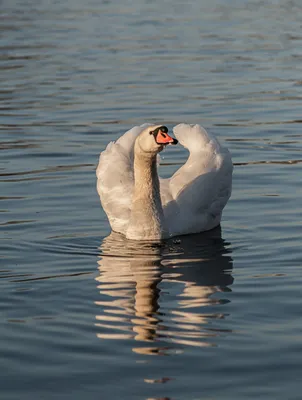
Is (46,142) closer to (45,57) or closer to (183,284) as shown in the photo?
(183,284)

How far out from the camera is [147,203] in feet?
39.8

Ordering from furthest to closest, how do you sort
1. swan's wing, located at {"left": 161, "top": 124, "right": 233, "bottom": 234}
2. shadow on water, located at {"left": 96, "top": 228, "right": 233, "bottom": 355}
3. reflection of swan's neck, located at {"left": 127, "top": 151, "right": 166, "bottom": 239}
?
swan's wing, located at {"left": 161, "top": 124, "right": 233, "bottom": 234}
reflection of swan's neck, located at {"left": 127, "top": 151, "right": 166, "bottom": 239}
shadow on water, located at {"left": 96, "top": 228, "right": 233, "bottom": 355}

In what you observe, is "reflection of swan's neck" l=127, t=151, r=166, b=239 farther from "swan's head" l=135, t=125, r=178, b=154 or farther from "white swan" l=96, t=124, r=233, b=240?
"swan's head" l=135, t=125, r=178, b=154

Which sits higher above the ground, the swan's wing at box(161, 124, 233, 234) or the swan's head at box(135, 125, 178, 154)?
the swan's head at box(135, 125, 178, 154)

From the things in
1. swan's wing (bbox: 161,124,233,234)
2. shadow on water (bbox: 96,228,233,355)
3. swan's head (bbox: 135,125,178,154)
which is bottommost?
shadow on water (bbox: 96,228,233,355)

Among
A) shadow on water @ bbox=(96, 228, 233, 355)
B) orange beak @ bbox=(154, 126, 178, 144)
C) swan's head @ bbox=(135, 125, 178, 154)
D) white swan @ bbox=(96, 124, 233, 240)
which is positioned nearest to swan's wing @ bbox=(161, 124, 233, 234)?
white swan @ bbox=(96, 124, 233, 240)

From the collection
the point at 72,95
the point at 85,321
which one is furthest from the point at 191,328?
the point at 72,95

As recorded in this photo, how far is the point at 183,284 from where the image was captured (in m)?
10.1

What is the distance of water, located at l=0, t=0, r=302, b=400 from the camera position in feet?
25.7

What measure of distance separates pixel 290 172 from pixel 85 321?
260 inches

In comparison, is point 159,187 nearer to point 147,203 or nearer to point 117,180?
point 147,203

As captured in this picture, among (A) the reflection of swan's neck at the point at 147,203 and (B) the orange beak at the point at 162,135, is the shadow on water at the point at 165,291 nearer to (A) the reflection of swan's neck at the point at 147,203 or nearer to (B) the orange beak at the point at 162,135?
(A) the reflection of swan's neck at the point at 147,203

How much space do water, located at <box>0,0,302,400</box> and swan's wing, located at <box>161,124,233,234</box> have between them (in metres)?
0.27

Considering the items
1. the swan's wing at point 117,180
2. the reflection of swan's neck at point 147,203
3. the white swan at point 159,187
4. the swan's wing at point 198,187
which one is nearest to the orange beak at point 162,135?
the white swan at point 159,187
